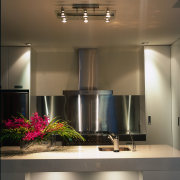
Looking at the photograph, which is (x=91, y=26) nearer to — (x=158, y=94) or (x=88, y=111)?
(x=158, y=94)

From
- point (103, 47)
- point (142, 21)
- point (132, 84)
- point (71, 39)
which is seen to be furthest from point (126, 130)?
point (142, 21)

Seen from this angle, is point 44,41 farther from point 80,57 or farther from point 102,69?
point 102,69

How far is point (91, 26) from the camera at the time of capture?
4.09m

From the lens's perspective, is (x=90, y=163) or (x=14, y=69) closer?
(x=90, y=163)

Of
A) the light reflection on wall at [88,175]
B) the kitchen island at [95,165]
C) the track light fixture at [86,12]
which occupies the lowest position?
the light reflection on wall at [88,175]

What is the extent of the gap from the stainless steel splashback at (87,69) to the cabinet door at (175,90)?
1.46m

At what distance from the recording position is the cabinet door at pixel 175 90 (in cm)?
499

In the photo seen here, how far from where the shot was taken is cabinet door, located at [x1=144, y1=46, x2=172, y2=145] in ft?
17.6

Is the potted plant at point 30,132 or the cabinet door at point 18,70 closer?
the potted plant at point 30,132

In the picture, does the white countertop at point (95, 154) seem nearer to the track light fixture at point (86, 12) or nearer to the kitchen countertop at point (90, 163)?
the kitchen countertop at point (90, 163)

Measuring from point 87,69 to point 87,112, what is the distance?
0.89 meters

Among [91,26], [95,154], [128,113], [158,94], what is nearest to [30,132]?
[95,154]

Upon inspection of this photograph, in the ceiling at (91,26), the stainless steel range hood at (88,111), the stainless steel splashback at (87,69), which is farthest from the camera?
the stainless steel range hood at (88,111)

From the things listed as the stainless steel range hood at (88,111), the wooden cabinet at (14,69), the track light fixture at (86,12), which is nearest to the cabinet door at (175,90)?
the stainless steel range hood at (88,111)
